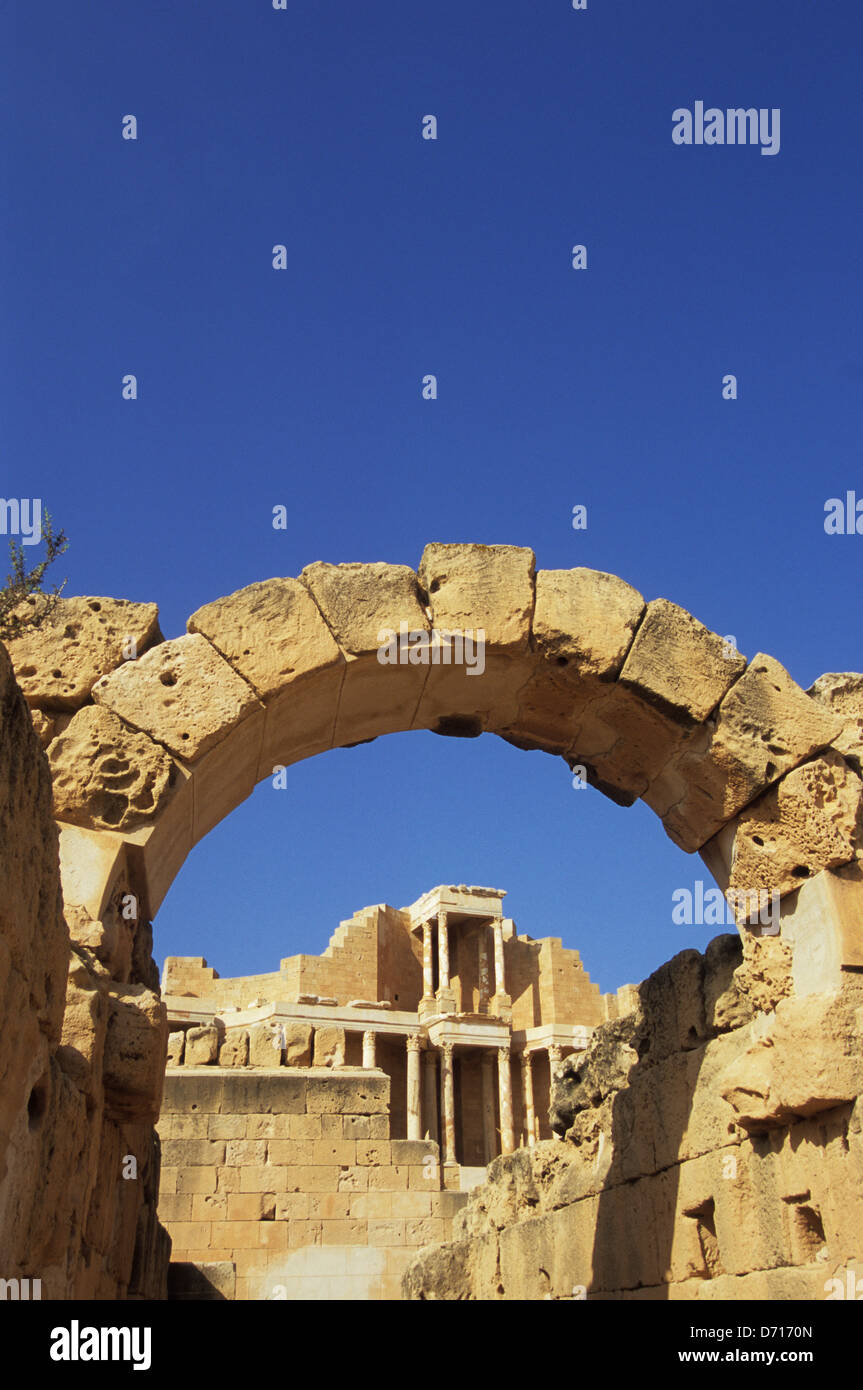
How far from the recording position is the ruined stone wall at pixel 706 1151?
5195 mm

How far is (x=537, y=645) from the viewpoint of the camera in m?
6.18

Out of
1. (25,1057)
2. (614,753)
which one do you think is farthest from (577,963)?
(25,1057)

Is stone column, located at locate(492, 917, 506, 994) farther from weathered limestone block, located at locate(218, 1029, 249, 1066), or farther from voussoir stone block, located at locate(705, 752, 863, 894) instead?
voussoir stone block, located at locate(705, 752, 863, 894)

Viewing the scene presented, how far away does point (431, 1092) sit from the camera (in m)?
35.8

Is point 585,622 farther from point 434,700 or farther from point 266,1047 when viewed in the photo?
point 266,1047

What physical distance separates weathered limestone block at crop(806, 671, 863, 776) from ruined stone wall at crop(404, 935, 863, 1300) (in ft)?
3.52

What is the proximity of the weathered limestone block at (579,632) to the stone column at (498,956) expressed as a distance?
107 ft

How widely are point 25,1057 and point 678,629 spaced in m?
4.11

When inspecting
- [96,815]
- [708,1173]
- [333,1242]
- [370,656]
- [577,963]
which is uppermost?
[577,963]

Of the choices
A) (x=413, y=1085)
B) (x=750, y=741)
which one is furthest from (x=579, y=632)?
(x=413, y=1085)

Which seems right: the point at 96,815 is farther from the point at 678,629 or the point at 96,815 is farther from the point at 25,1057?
the point at 678,629

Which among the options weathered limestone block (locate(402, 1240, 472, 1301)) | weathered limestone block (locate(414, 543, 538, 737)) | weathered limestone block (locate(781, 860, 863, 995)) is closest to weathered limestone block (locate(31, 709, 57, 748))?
weathered limestone block (locate(414, 543, 538, 737))

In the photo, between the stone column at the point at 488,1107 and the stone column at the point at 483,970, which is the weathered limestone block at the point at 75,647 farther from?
the stone column at the point at 483,970
